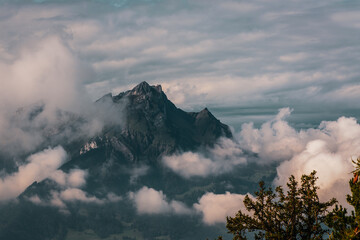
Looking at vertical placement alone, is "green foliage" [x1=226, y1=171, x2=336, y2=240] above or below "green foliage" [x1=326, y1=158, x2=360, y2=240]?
above

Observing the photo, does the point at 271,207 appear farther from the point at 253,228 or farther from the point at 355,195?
the point at 355,195

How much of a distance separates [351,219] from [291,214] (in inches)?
623

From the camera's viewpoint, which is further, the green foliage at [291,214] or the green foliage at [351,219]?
the green foliage at [291,214]

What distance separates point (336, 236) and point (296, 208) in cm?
1400

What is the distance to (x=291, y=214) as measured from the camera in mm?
55594

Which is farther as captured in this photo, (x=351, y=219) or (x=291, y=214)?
(x=291, y=214)

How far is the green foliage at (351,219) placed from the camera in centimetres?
3660

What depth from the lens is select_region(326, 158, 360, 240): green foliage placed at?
36.6m

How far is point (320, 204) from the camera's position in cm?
5491

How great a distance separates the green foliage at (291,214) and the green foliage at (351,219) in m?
9.76

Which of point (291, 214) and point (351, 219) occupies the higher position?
point (291, 214)

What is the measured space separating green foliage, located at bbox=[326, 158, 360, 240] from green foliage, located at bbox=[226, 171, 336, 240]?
384 inches

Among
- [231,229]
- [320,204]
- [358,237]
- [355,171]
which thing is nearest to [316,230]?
[320,204]

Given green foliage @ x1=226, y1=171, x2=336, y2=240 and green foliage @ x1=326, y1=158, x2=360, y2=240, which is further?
green foliage @ x1=226, y1=171, x2=336, y2=240
